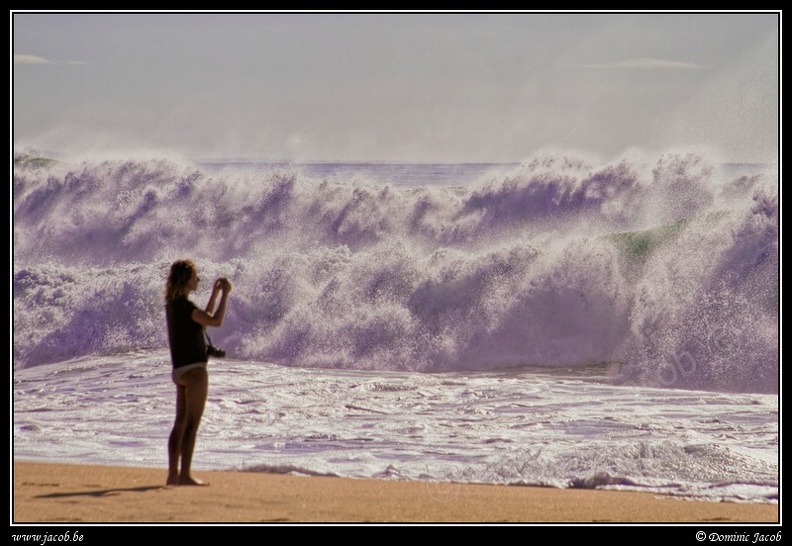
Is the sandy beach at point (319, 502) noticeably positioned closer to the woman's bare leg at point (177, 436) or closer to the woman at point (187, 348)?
the woman's bare leg at point (177, 436)

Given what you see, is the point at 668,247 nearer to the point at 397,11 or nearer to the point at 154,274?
the point at 397,11

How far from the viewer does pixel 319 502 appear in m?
4.81

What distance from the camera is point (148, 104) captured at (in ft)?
22.4

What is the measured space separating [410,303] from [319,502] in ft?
9.18

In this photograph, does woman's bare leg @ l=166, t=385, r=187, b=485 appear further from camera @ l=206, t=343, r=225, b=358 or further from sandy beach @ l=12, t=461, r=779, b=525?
camera @ l=206, t=343, r=225, b=358

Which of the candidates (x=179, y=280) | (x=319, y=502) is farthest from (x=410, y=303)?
(x=179, y=280)

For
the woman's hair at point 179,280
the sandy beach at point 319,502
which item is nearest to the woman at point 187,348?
the woman's hair at point 179,280

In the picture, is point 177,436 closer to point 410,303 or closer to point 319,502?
point 319,502

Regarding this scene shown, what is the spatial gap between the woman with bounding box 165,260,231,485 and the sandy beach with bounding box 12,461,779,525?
12.3 inches

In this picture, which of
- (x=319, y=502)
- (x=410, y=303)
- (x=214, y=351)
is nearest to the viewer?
(x=214, y=351)

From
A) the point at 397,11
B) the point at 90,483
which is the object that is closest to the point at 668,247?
the point at 397,11

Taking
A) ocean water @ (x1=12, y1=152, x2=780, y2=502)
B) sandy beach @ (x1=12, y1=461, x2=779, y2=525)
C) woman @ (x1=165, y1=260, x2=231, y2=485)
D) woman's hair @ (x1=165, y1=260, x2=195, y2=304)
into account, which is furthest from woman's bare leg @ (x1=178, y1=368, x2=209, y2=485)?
ocean water @ (x1=12, y1=152, x2=780, y2=502)

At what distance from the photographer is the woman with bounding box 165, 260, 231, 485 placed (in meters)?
4.69

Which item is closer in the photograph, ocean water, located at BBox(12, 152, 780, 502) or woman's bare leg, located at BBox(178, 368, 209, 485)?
woman's bare leg, located at BBox(178, 368, 209, 485)
